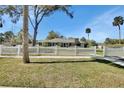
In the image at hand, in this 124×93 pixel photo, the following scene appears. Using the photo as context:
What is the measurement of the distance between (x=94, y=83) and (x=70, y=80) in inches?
33.1

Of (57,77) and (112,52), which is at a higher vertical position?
(112,52)

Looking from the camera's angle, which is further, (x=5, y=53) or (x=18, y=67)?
(x=5, y=53)

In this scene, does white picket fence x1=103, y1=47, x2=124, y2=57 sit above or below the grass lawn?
above

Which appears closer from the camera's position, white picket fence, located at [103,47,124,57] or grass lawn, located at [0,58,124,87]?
grass lawn, located at [0,58,124,87]

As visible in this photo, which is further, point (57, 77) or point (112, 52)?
point (112, 52)

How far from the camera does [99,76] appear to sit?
10.1m

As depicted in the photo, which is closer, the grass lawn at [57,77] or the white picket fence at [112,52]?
the grass lawn at [57,77]

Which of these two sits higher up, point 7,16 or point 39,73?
point 7,16

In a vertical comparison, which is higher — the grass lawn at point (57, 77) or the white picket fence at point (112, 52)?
the white picket fence at point (112, 52)

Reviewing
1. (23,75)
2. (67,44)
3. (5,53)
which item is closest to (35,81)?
(23,75)

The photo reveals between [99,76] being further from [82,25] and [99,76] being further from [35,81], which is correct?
→ [82,25]
